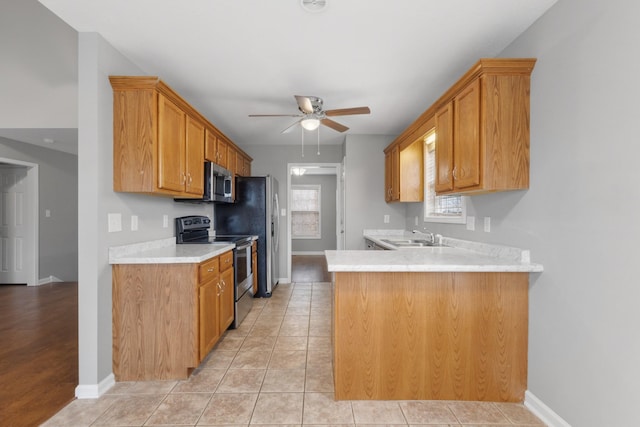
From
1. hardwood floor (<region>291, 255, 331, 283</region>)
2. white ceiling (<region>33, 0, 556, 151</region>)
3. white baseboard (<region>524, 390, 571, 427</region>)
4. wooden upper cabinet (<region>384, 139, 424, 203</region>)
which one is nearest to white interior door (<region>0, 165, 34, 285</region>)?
white ceiling (<region>33, 0, 556, 151</region>)

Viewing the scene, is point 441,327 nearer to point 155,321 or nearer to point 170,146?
point 155,321

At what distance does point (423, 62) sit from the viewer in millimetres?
2488

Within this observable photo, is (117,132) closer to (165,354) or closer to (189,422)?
(165,354)

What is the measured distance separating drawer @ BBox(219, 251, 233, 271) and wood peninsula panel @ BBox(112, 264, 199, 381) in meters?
0.61

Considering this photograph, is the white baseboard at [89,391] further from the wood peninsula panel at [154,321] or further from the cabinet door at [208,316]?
the cabinet door at [208,316]

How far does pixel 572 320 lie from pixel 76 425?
285 centimetres

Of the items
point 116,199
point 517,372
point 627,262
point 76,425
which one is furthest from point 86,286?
point 627,262

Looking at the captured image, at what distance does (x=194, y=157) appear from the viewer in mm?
2912

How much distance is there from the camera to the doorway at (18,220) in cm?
492

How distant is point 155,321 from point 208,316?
1.29 ft

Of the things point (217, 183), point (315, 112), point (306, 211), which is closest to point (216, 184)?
point (217, 183)

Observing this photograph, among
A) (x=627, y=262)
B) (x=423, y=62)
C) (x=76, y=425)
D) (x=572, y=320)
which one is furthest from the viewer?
(x=423, y=62)

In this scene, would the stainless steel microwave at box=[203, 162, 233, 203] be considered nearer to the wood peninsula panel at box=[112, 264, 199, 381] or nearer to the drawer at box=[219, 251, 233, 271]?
the drawer at box=[219, 251, 233, 271]

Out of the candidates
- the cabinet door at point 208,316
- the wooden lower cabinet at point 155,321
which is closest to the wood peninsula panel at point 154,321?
the wooden lower cabinet at point 155,321
